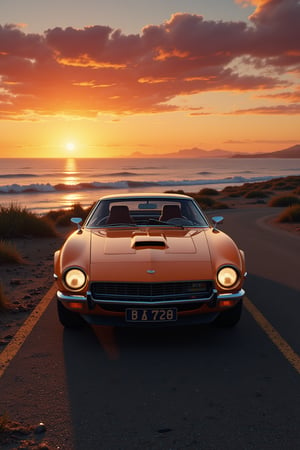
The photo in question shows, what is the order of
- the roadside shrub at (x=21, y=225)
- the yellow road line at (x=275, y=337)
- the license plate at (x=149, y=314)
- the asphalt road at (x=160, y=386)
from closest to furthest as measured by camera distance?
the asphalt road at (x=160, y=386)
the yellow road line at (x=275, y=337)
the license plate at (x=149, y=314)
the roadside shrub at (x=21, y=225)

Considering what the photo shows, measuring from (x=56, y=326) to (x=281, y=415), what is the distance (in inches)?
115

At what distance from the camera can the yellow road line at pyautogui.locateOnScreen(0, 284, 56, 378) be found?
4.55 metres

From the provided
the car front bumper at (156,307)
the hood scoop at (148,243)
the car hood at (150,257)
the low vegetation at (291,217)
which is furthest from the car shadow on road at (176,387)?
the low vegetation at (291,217)

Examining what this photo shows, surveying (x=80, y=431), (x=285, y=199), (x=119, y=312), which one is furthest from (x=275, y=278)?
(x=285, y=199)

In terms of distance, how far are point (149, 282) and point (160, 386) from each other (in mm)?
1056

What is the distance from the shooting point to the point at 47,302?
681 centimetres

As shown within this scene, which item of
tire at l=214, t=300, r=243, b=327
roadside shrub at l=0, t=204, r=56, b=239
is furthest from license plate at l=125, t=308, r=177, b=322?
roadside shrub at l=0, t=204, r=56, b=239

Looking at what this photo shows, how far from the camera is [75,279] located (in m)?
4.93

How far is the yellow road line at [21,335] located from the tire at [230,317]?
6.84ft

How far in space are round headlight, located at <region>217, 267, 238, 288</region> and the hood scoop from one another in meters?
0.72

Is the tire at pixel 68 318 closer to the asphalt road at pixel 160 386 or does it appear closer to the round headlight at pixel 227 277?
the asphalt road at pixel 160 386

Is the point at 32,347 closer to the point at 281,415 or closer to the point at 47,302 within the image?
the point at 47,302

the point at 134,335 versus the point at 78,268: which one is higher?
the point at 78,268

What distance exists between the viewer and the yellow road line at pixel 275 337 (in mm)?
4531
